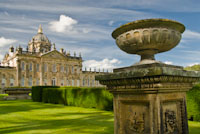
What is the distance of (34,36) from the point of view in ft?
193

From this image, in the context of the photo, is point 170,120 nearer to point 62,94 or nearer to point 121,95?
point 121,95

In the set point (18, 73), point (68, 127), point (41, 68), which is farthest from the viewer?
point (41, 68)

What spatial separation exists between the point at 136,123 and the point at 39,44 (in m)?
56.6

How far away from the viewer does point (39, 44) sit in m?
56.1

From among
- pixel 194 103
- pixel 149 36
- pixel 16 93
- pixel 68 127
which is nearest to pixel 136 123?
pixel 149 36

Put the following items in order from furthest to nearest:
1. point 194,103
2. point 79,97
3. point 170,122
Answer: point 79,97 → point 194,103 → point 170,122

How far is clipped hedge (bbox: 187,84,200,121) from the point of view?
30.2 ft

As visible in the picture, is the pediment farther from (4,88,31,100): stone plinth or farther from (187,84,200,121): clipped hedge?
(187,84,200,121): clipped hedge

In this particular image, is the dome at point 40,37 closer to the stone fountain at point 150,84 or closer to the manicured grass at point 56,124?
the manicured grass at point 56,124

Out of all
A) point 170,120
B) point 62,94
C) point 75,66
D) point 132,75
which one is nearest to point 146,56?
point 132,75

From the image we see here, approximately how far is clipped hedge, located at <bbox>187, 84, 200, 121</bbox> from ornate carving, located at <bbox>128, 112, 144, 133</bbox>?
729 cm

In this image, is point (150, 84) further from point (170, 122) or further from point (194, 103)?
point (194, 103)

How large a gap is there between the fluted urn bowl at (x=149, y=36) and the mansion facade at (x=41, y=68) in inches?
1748

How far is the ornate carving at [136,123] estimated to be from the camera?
3.11 metres
